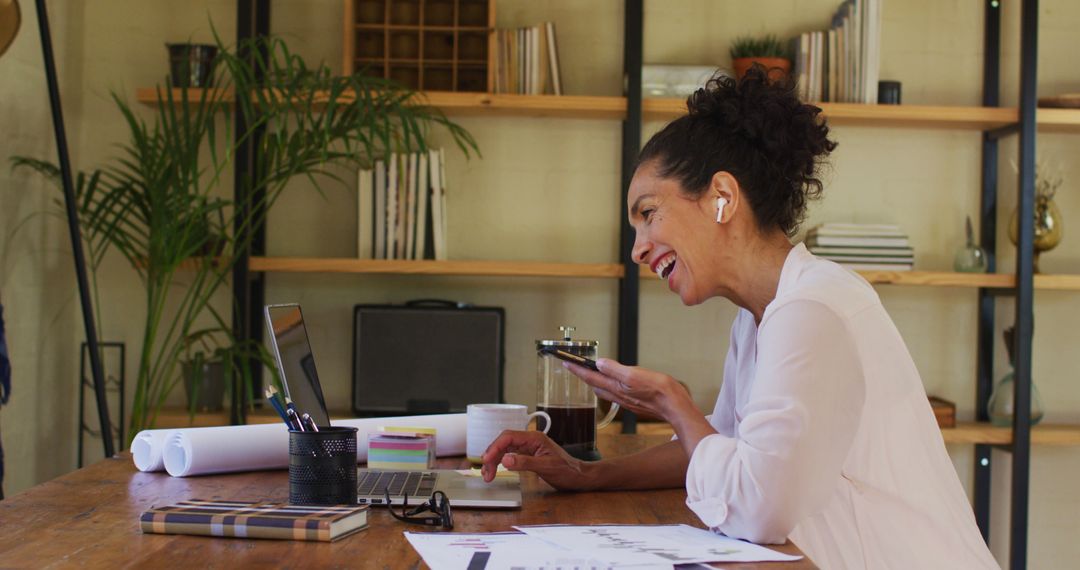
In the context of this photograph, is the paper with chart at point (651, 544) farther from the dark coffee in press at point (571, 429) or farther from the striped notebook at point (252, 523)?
the dark coffee in press at point (571, 429)

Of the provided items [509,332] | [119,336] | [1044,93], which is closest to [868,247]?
[1044,93]

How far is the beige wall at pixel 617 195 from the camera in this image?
3846mm

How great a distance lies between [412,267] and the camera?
139 inches

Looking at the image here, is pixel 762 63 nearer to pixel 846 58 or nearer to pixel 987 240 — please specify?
pixel 846 58

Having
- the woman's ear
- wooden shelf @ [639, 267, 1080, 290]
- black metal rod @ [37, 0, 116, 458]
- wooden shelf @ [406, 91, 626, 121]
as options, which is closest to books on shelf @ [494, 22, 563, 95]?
wooden shelf @ [406, 91, 626, 121]

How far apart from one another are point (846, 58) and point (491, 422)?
2.35 meters

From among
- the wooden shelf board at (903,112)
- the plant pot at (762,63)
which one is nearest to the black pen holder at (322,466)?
the wooden shelf board at (903,112)

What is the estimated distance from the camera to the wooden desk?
3.83 feet

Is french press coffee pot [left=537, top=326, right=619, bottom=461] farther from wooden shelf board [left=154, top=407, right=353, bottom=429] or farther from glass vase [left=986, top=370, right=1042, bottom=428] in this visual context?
glass vase [left=986, top=370, right=1042, bottom=428]

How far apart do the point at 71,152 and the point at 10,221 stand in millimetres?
472

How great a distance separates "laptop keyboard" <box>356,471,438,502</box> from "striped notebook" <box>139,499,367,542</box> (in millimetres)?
173

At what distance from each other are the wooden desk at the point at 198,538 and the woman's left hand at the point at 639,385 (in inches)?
5.4

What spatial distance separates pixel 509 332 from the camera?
3887 mm

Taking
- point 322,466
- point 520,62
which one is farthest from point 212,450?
point 520,62
